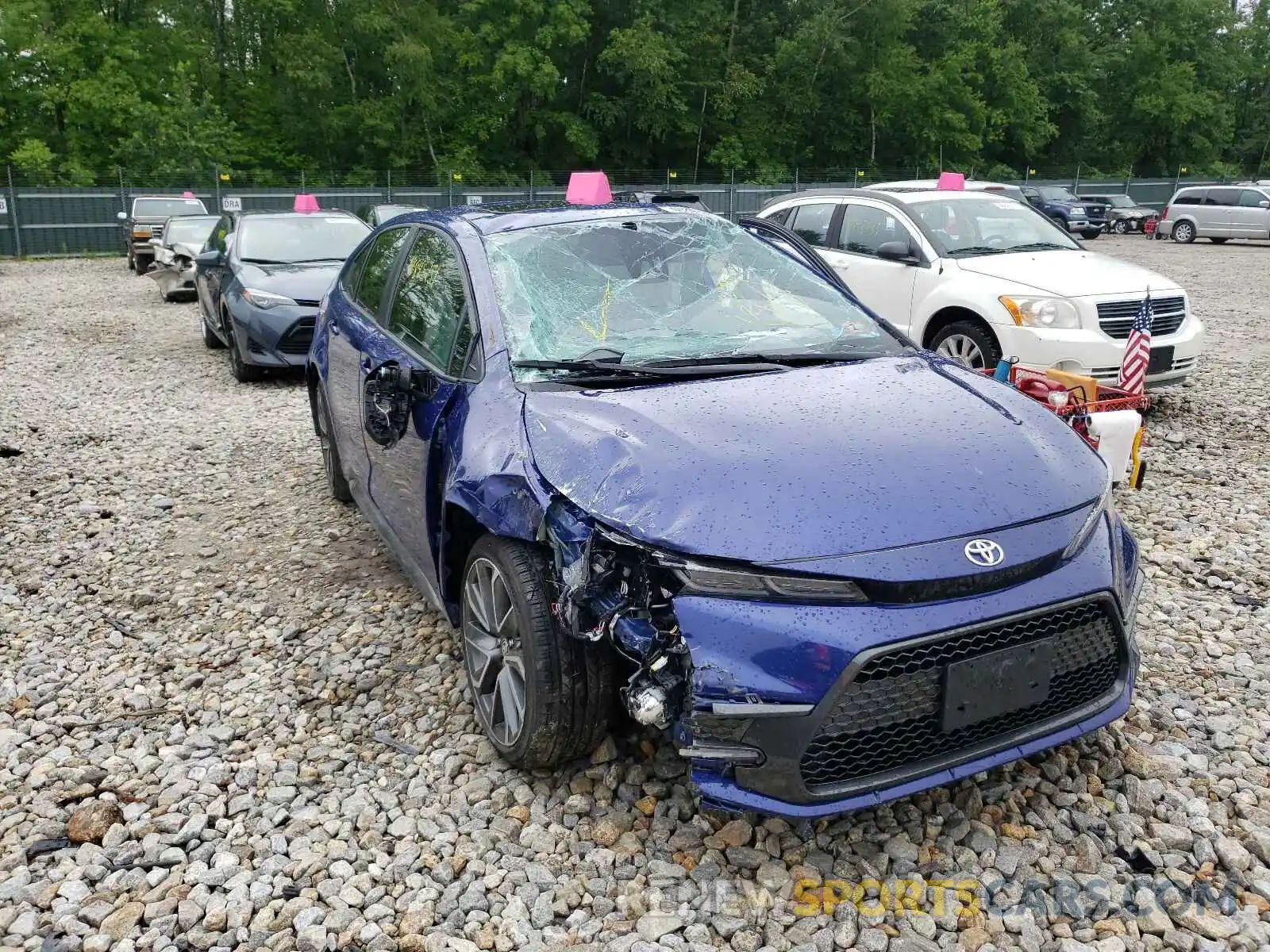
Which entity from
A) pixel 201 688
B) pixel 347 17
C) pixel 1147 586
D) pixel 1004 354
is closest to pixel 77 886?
pixel 201 688

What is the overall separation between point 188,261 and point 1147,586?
14.9 m

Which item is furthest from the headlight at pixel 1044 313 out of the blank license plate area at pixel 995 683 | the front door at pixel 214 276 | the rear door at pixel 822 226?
the front door at pixel 214 276

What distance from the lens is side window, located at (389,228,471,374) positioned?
137 inches

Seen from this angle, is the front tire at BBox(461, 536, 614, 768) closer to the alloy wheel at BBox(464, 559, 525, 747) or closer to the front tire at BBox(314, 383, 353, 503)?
the alloy wheel at BBox(464, 559, 525, 747)

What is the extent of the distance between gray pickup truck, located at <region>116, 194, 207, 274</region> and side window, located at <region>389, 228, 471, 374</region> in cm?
1809

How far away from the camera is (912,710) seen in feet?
7.75

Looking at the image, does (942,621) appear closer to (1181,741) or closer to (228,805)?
(1181,741)

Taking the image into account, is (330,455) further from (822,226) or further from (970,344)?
(822,226)

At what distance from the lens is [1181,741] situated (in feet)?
10.3

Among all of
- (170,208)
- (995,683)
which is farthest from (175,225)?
(995,683)

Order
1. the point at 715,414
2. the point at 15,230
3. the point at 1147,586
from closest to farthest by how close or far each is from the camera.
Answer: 1. the point at 715,414
2. the point at 1147,586
3. the point at 15,230

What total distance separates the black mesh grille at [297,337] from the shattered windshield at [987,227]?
517 centimetres

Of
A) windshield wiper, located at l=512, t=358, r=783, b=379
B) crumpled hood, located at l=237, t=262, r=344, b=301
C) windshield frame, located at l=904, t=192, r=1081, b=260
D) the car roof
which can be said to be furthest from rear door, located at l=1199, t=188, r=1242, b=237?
windshield wiper, located at l=512, t=358, r=783, b=379

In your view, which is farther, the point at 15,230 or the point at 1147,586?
the point at 15,230
